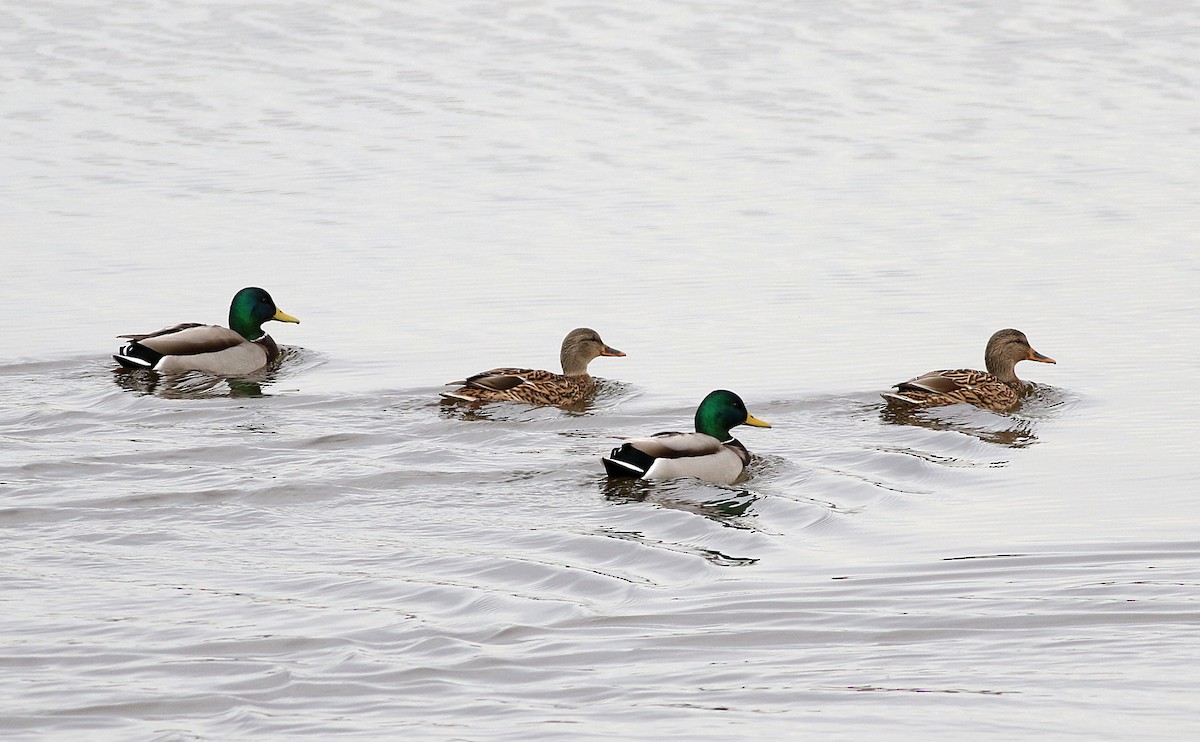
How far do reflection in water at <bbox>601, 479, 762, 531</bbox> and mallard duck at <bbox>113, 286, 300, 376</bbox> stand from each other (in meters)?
4.16

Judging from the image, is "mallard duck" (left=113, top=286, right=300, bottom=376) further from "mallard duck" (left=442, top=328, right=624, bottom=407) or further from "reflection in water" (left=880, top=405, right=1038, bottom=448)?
"reflection in water" (left=880, top=405, right=1038, bottom=448)

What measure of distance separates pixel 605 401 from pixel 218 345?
119 inches

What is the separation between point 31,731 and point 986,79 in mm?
21417

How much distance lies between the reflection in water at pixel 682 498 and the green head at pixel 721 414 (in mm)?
517

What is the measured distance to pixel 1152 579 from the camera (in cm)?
848

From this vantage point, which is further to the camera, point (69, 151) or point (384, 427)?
point (69, 151)

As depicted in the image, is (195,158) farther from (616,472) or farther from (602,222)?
(616,472)

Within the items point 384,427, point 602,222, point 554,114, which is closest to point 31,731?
point 384,427

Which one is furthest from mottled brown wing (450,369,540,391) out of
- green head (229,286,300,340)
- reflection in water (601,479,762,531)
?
green head (229,286,300,340)

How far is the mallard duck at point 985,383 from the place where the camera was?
12.4 m

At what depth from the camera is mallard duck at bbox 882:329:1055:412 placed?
12391mm

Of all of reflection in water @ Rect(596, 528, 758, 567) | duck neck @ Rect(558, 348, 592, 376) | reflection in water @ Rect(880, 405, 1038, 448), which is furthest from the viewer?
duck neck @ Rect(558, 348, 592, 376)

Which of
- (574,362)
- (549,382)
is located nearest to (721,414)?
(549,382)

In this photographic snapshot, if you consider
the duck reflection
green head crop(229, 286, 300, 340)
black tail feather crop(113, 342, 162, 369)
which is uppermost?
green head crop(229, 286, 300, 340)
